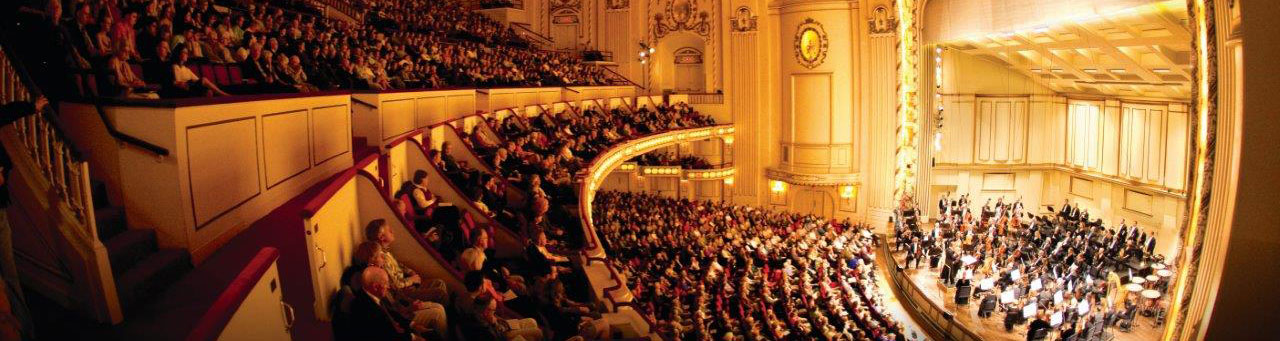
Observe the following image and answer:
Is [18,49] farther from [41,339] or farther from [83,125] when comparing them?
[41,339]

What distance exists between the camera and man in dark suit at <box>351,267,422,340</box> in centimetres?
281

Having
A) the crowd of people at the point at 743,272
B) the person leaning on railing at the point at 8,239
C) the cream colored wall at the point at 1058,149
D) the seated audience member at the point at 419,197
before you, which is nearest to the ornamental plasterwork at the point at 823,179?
the cream colored wall at the point at 1058,149

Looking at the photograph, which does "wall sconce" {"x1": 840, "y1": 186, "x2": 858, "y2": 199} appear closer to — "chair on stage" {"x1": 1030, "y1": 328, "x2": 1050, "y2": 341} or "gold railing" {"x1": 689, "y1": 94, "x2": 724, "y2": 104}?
"gold railing" {"x1": 689, "y1": 94, "x2": 724, "y2": 104}

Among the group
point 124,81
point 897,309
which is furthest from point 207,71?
point 897,309

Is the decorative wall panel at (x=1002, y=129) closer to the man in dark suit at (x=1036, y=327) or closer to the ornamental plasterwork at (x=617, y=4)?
the ornamental plasterwork at (x=617, y=4)

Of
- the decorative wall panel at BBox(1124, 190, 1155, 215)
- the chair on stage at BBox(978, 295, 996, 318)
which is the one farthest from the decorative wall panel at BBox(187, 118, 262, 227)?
the decorative wall panel at BBox(1124, 190, 1155, 215)

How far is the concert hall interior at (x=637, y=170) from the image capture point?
285 cm

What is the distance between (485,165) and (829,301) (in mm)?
6126

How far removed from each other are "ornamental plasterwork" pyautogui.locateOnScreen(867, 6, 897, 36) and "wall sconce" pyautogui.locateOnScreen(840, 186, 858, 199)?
4.31 m

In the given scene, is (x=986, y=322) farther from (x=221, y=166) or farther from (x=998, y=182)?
(x=221, y=166)

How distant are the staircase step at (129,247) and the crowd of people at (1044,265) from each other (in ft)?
30.6

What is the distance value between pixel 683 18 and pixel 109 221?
19.8 metres

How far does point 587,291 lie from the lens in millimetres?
5117

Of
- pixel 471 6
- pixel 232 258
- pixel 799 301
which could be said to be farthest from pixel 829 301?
pixel 471 6
